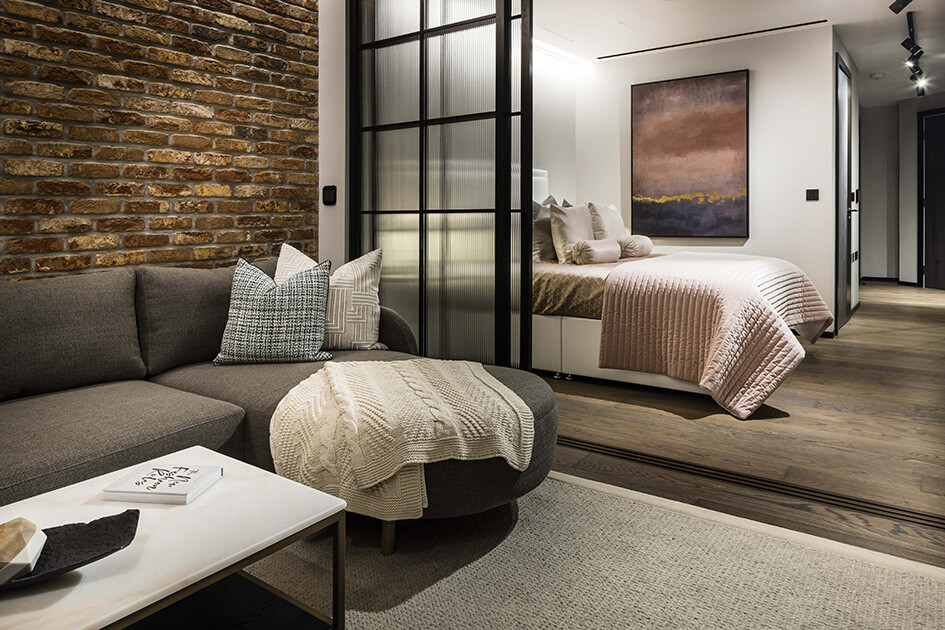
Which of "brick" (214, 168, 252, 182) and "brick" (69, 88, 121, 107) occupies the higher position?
"brick" (69, 88, 121, 107)

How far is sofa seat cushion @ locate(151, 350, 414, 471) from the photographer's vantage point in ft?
6.91

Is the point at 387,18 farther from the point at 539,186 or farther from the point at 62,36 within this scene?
the point at 539,186

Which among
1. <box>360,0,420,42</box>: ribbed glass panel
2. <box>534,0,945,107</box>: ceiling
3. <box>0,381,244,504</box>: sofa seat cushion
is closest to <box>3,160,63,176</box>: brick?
<box>0,381,244,504</box>: sofa seat cushion

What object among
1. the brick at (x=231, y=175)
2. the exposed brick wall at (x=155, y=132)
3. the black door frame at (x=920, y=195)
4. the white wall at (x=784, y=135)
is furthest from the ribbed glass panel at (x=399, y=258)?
the black door frame at (x=920, y=195)

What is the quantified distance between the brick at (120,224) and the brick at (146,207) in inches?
1.3

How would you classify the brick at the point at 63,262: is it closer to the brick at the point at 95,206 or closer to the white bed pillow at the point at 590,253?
the brick at the point at 95,206

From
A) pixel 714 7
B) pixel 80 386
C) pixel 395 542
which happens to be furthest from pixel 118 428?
pixel 714 7

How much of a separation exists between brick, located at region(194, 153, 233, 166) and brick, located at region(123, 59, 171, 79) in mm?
352

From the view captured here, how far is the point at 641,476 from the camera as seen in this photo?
8.30ft

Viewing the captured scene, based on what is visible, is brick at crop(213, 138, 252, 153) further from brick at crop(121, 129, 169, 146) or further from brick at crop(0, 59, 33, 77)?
brick at crop(0, 59, 33, 77)

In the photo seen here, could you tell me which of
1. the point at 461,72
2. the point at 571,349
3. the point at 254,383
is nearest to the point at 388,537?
the point at 254,383

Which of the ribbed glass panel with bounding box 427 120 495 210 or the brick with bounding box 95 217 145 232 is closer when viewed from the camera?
the brick with bounding box 95 217 145 232

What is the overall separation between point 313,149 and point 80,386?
1765 millimetres

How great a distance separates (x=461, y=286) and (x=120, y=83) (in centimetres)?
173
